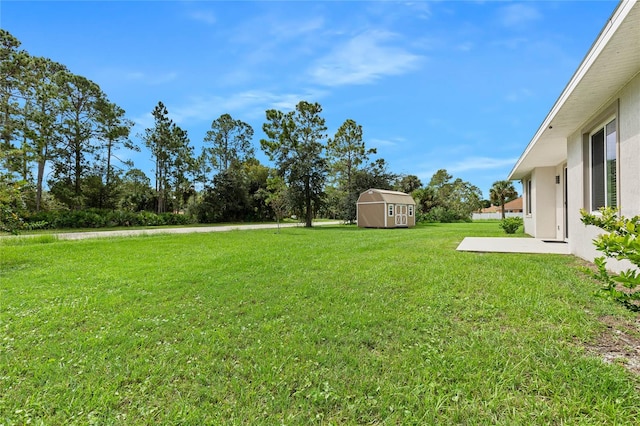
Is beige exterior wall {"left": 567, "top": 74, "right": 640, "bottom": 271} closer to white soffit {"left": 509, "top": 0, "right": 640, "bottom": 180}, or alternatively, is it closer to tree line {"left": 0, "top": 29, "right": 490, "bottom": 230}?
white soffit {"left": 509, "top": 0, "right": 640, "bottom": 180}

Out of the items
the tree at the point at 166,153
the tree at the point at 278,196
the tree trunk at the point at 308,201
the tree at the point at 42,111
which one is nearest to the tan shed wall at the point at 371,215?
the tree trunk at the point at 308,201

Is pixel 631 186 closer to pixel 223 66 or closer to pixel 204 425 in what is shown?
pixel 204 425

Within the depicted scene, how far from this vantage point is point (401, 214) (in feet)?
82.7

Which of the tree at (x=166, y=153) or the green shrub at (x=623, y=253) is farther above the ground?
the tree at (x=166, y=153)

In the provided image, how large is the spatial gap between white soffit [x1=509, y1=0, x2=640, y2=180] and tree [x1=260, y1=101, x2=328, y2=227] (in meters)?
18.3

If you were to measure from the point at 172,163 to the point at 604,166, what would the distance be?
3515 cm

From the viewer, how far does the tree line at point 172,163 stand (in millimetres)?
20234

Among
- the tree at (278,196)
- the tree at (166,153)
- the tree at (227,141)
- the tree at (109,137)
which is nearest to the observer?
the tree at (278,196)

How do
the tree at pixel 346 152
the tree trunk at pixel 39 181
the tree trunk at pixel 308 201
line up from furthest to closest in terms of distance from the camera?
1. the tree at pixel 346 152
2. the tree trunk at pixel 308 201
3. the tree trunk at pixel 39 181

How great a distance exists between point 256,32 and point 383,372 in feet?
28.3

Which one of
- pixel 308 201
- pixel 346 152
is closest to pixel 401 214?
pixel 308 201

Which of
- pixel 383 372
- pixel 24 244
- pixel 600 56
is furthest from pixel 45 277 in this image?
pixel 600 56

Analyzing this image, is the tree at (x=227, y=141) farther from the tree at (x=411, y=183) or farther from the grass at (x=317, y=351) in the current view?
the grass at (x=317, y=351)

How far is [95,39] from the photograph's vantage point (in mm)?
8328
